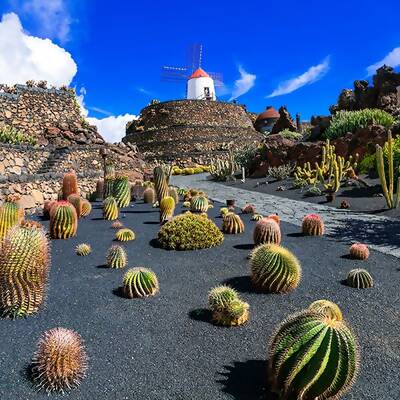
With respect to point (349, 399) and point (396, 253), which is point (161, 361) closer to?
point (349, 399)

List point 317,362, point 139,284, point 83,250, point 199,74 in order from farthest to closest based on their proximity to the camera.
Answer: point 199,74
point 83,250
point 139,284
point 317,362

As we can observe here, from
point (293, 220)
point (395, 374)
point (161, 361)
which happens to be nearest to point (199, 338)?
point (161, 361)

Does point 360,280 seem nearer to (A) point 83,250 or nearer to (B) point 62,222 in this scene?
(A) point 83,250

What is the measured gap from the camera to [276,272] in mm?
5285

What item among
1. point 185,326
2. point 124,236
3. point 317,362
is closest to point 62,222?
point 124,236

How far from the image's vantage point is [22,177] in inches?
534

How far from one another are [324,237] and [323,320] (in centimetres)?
558

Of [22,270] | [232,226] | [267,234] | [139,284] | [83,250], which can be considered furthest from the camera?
[232,226]

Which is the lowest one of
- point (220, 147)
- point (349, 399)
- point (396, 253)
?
point (349, 399)

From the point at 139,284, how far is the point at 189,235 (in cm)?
255

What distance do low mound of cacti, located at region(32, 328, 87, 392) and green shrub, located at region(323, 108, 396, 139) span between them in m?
18.5

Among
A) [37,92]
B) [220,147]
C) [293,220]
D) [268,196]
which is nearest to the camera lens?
[293,220]

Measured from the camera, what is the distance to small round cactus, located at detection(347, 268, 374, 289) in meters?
5.52

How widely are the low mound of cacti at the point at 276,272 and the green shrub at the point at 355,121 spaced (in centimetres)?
1566
